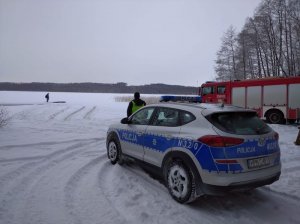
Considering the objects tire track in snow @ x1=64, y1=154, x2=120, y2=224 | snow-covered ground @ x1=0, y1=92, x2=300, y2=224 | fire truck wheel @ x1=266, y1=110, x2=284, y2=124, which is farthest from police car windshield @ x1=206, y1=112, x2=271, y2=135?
fire truck wheel @ x1=266, y1=110, x2=284, y2=124

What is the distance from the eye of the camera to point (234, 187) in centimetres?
375

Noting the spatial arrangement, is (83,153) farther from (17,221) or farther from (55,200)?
(17,221)

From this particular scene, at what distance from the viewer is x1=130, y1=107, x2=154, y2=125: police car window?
5.39 meters

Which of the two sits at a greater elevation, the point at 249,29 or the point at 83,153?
the point at 249,29

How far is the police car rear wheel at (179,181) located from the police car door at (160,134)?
32 cm

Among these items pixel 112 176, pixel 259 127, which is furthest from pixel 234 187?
pixel 112 176

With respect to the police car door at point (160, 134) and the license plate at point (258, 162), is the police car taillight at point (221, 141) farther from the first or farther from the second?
the police car door at point (160, 134)

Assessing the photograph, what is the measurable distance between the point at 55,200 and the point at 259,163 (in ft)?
10.9

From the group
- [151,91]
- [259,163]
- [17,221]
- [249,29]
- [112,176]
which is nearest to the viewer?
[17,221]

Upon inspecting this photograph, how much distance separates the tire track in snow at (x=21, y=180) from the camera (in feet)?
13.2

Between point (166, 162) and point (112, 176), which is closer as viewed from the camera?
point (166, 162)

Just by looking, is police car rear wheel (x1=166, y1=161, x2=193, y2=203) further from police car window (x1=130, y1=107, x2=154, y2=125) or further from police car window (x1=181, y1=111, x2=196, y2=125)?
police car window (x1=130, y1=107, x2=154, y2=125)

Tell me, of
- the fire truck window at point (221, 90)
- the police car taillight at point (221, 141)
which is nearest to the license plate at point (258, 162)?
the police car taillight at point (221, 141)

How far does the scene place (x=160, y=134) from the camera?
4699 millimetres
